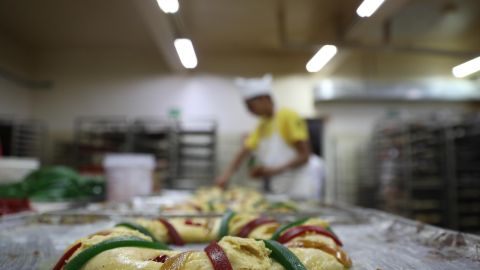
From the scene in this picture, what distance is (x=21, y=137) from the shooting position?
493 cm

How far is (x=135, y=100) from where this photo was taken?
6191 millimetres

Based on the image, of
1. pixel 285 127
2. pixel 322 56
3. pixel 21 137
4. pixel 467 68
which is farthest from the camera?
pixel 21 137

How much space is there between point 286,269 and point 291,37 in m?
4.81

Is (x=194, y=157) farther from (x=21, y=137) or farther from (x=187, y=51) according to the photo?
(x=187, y=51)

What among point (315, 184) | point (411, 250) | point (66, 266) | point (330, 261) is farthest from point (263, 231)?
point (315, 184)

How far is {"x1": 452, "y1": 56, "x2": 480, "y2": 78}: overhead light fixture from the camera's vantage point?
1.18m

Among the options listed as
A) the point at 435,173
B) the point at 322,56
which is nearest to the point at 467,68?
the point at 322,56

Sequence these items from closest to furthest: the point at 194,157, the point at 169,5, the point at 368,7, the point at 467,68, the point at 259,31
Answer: the point at 368,7 → the point at 467,68 → the point at 169,5 → the point at 259,31 → the point at 194,157

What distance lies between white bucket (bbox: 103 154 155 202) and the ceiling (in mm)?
1546

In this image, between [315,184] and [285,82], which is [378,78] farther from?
[315,184]

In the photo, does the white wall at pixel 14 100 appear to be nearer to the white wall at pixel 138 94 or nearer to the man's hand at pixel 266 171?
the white wall at pixel 138 94

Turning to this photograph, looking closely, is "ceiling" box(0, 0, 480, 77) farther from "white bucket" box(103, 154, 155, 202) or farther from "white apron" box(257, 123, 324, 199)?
"white bucket" box(103, 154, 155, 202)

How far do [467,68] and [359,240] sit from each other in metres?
0.71

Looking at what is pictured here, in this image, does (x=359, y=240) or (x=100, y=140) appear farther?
(x=100, y=140)
